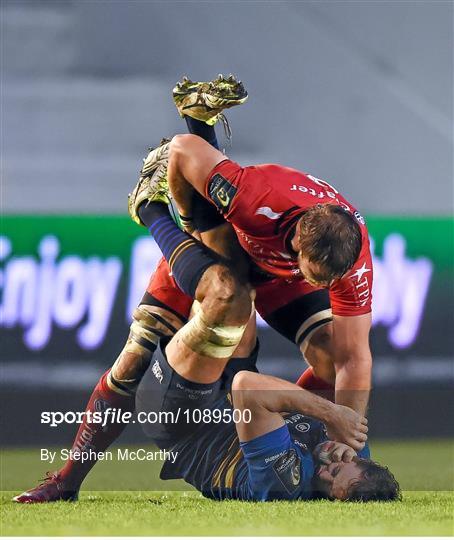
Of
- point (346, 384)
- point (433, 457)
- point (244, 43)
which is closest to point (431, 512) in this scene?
point (346, 384)

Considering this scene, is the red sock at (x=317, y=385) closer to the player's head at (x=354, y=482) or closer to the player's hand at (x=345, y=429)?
the player's hand at (x=345, y=429)

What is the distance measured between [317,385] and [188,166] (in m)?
1.09

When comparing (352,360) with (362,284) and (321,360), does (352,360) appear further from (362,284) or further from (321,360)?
(362,284)

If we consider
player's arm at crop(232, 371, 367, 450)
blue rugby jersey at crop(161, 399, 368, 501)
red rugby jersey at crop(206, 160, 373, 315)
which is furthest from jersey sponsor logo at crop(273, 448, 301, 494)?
red rugby jersey at crop(206, 160, 373, 315)

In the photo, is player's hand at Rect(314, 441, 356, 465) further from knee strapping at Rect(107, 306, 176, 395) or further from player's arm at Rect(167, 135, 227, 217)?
player's arm at Rect(167, 135, 227, 217)

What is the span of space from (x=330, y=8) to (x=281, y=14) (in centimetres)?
29

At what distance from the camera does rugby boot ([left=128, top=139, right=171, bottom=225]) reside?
4152 millimetres

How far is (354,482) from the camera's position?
3.73 meters

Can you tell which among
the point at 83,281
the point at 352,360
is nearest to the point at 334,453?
the point at 352,360

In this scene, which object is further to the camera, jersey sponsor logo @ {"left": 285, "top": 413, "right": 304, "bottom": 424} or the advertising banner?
the advertising banner

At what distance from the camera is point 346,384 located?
161 inches

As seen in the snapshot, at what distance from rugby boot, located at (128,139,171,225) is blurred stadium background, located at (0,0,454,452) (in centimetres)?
161

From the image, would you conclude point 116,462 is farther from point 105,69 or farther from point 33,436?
point 105,69

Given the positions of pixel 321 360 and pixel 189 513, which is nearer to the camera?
pixel 189 513
